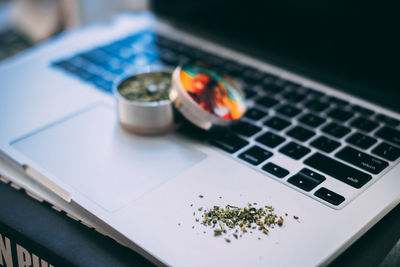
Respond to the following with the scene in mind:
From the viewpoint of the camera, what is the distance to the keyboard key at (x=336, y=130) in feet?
1.87

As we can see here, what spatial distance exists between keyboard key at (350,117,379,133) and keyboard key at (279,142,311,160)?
97 mm

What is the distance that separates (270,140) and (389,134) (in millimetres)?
160

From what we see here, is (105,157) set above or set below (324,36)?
below

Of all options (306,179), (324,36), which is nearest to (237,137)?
(306,179)

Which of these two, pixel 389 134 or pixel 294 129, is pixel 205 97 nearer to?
pixel 294 129

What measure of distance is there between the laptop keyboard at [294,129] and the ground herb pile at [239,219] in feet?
0.19

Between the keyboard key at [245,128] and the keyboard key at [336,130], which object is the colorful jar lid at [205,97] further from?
the keyboard key at [336,130]

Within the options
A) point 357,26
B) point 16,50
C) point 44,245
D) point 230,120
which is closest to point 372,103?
point 357,26

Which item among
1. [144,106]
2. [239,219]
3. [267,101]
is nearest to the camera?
[239,219]

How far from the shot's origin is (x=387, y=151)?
0.53 meters

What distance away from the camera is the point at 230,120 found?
57cm

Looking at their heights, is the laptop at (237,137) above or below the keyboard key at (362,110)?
below

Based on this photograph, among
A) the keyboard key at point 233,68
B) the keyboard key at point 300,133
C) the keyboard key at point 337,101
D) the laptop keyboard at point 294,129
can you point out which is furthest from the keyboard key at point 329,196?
the keyboard key at point 233,68

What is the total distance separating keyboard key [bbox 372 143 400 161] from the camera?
1.73 ft
